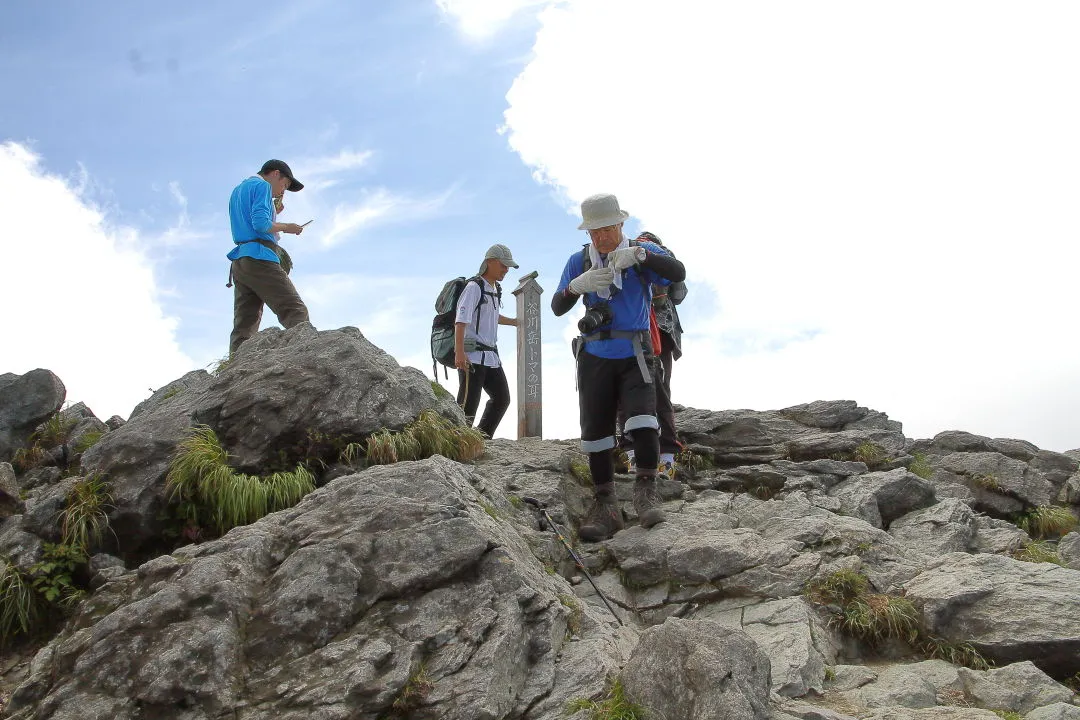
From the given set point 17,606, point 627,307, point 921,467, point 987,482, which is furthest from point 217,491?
point 987,482

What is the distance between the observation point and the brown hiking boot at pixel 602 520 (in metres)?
7.53

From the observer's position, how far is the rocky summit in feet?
14.4

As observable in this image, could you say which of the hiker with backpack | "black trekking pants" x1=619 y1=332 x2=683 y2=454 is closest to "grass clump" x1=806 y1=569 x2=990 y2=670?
"black trekking pants" x1=619 y1=332 x2=683 y2=454

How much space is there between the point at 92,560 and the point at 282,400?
7.54 feet

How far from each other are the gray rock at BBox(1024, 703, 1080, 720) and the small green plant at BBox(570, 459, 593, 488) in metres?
4.77

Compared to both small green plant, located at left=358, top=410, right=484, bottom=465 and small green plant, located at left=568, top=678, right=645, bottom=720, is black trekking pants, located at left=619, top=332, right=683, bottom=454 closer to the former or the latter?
small green plant, located at left=358, top=410, right=484, bottom=465

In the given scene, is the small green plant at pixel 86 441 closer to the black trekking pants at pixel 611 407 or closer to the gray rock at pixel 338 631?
the gray rock at pixel 338 631

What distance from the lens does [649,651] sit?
14.4ft

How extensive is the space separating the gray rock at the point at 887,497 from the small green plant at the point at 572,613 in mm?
3991

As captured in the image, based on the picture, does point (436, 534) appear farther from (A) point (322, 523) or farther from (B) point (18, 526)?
(B) point (18, 526)

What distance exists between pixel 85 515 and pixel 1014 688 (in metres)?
7.12

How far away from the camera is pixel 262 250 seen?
9812 mm

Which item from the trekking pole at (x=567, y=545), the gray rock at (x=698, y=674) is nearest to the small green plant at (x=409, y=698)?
the gray rock at (x=698, y=674)

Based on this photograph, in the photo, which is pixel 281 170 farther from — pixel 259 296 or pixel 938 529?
pixel 938 529
